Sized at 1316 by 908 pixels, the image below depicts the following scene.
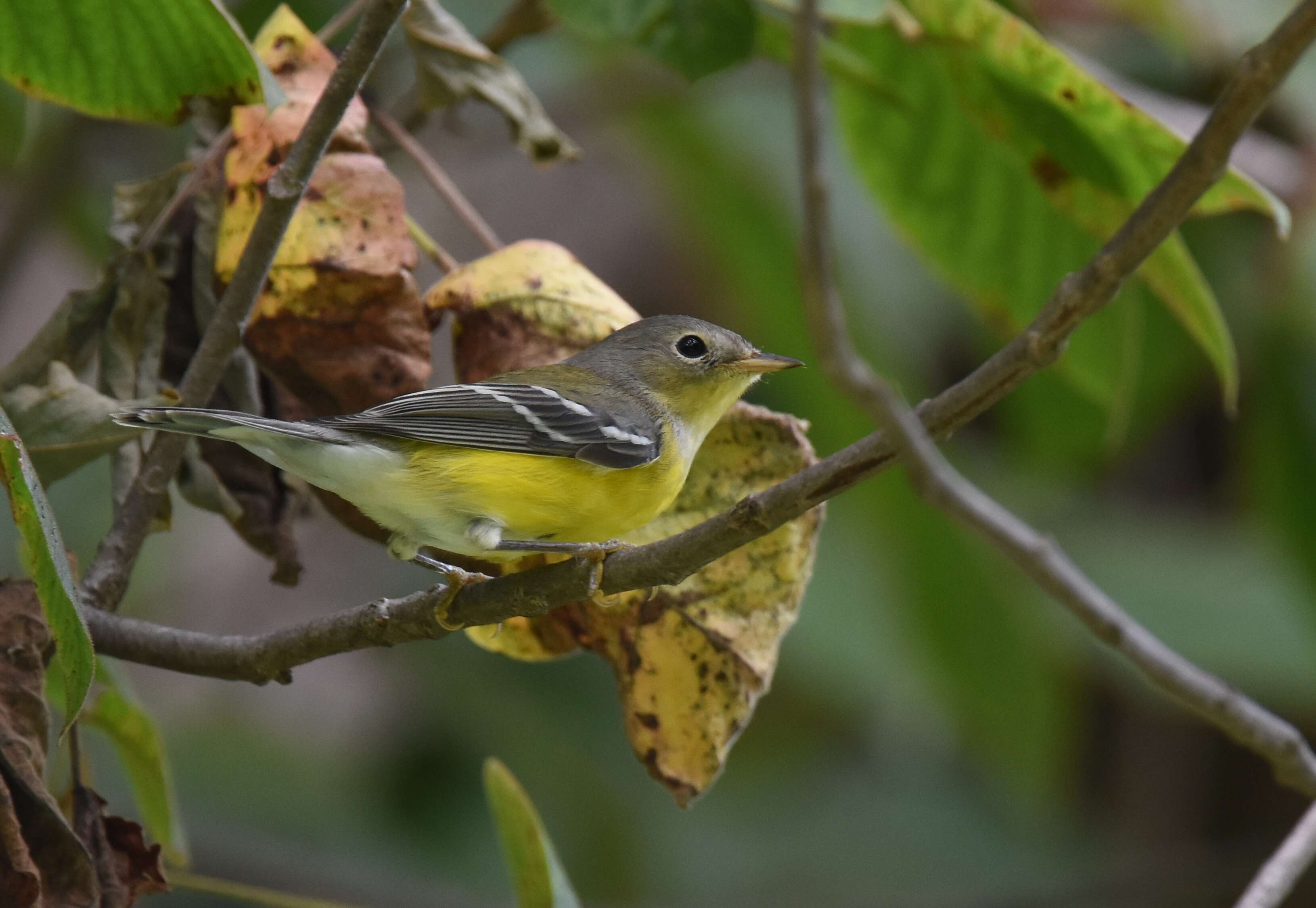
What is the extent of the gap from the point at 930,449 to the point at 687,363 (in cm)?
155

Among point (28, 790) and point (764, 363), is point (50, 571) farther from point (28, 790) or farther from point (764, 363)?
point (764, 363)

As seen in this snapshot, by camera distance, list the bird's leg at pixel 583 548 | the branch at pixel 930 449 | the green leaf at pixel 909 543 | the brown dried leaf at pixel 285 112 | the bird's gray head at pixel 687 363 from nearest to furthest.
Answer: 1. the branch at pixel 930 449
2. the bird's leg at pixel 583 548
3. the brown dried leaf at pixel 285 112
4. the bird's gray head at pixel 687 363
5. the green leaf at pixel 909 543

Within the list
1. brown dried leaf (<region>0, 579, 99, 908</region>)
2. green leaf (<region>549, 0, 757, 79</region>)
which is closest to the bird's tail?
brown dried leaf (<region>0, 579, 99, 908</region>)

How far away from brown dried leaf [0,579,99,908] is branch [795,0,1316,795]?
96 cm

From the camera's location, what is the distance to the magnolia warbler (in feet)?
6.43

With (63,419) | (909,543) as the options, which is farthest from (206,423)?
(909,543)

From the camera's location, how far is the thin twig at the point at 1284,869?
5.27 feet

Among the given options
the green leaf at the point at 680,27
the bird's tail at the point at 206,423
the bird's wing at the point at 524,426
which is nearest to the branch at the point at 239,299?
the bird's tail at the point at 206,423

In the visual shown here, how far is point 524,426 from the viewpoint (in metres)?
2.22

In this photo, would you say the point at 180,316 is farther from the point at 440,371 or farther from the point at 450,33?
the point at 440,371

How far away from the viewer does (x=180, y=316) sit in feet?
6.27

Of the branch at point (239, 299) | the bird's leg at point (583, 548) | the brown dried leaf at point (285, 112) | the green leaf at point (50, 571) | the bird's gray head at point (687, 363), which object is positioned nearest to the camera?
the green leaf at point (50, 571)

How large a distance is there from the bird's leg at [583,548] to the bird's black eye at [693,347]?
24.4 inches

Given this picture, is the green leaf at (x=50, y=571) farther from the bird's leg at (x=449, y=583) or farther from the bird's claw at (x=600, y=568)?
the bird's claw at (x=600, y=568)
